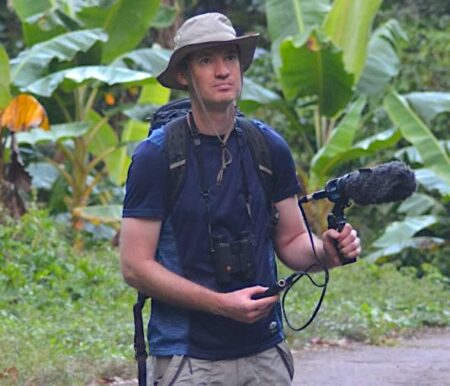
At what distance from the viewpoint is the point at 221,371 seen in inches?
138

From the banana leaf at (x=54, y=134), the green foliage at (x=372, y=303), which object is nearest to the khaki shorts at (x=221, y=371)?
the green foliage at (x=372, y=303)

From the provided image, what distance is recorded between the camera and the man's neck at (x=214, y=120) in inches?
142

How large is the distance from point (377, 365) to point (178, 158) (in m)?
4.98

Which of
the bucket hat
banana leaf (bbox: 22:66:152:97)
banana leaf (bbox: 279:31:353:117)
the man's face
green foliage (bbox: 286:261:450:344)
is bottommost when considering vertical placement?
green foliage (bbox: 286:261:450:344)

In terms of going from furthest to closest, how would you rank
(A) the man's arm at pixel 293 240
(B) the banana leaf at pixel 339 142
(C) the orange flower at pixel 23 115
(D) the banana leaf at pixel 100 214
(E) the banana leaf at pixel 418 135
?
(E) the banana leaf at pixel 418 135, (B) the banana leaf at pixel 339 142, (D) the banana leaf at pixel 100 214, (C) the orange flower at pixel 23 115, (A) the man's arm at pixel 293 240

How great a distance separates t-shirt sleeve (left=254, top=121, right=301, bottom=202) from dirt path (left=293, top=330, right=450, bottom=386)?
12.6 feet

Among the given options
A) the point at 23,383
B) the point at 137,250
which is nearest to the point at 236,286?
the point at 137,250

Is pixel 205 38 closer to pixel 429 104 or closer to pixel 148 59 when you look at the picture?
pixel 148 59

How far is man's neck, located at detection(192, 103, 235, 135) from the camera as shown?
3604 millimetres

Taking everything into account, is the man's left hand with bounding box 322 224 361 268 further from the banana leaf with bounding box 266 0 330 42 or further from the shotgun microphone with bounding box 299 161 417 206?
the banana leaf with bounding box 266 0 330 42

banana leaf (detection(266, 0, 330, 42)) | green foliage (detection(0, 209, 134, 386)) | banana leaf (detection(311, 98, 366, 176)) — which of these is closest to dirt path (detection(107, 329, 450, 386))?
green foliage (detection(0, 209, 134, 386))

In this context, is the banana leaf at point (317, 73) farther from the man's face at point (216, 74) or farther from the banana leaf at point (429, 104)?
the man's face at point (216, 74)

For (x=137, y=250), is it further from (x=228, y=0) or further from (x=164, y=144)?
(x=228, y=0)

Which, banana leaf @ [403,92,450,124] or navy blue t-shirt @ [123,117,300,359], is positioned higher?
navy blue t-shirt @ [123,117,300,359]
